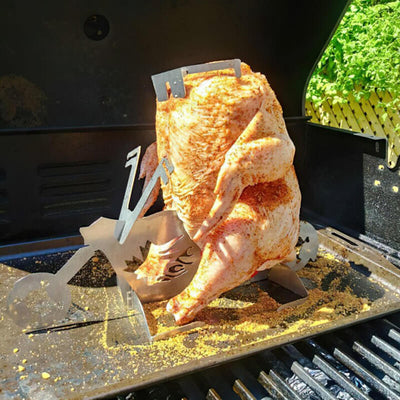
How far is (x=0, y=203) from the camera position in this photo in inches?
114

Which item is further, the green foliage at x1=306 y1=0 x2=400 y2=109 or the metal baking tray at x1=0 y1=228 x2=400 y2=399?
the green foliage at x1=306 y1=0 x2=400 y2=109

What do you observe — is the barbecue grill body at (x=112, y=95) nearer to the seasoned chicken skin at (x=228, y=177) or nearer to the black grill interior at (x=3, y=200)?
the black grill interior at (x=3, y=200)

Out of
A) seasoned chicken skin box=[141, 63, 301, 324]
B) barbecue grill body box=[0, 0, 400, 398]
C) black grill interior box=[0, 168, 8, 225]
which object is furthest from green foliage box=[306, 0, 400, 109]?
black grill interior box=[0, 168, 8, 225]

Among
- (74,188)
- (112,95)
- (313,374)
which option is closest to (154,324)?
(313,374)

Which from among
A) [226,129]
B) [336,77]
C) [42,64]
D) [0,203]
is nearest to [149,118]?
[42,64]

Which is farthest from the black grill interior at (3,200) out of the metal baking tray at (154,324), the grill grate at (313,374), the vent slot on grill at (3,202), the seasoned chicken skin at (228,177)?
the grill grate at (313,374)

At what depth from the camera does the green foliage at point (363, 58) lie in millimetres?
4258

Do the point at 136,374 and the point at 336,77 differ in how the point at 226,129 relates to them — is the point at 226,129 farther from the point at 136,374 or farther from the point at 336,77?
the point at 336,77

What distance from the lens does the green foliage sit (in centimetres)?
426

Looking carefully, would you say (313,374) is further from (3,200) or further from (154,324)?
(3,200)

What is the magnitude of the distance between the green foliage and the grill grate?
2.93 m

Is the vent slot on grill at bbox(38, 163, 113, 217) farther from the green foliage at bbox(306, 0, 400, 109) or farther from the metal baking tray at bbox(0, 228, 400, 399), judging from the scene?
the green foliage at bbox(306, 0, 400, 109)

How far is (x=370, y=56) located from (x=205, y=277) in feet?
11.4

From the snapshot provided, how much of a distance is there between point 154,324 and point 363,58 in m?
3.73
